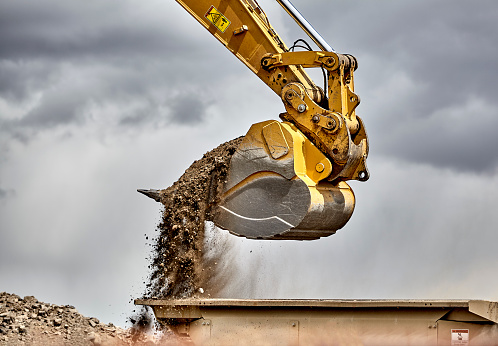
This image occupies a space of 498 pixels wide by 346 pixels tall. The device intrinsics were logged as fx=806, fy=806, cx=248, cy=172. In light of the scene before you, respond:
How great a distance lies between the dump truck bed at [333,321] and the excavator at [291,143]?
960 millimetres

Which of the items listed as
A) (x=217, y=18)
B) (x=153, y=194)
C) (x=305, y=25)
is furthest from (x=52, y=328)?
(x=305, y=25)

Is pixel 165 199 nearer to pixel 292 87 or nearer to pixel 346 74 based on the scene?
pixel 292 87

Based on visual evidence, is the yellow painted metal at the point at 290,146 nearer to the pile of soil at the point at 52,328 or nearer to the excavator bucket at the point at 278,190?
the excavator bucket at the point at 278,190

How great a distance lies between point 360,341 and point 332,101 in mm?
2887

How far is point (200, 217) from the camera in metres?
9.39

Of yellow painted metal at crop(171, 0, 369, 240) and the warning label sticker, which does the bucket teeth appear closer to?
yellow painted metal at crop(171, 0, 369, 240)

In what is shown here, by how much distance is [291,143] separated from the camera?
902 cm

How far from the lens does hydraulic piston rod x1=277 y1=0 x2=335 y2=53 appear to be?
980 cm

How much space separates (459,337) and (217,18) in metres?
4.69

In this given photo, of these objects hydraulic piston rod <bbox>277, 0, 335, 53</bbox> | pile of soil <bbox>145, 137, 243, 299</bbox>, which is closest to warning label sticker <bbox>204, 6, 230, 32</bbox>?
hydraulic piston rod <bbox>277, 0, 335, 53</bbox>

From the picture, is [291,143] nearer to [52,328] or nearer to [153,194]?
[153,194]

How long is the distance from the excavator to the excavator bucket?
0.04 ft

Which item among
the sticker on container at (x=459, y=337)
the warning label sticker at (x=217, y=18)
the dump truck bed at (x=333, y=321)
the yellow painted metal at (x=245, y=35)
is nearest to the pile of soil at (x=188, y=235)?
the dump truck bed at (x=333, y=321)

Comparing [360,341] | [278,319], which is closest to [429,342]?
[360,341]
